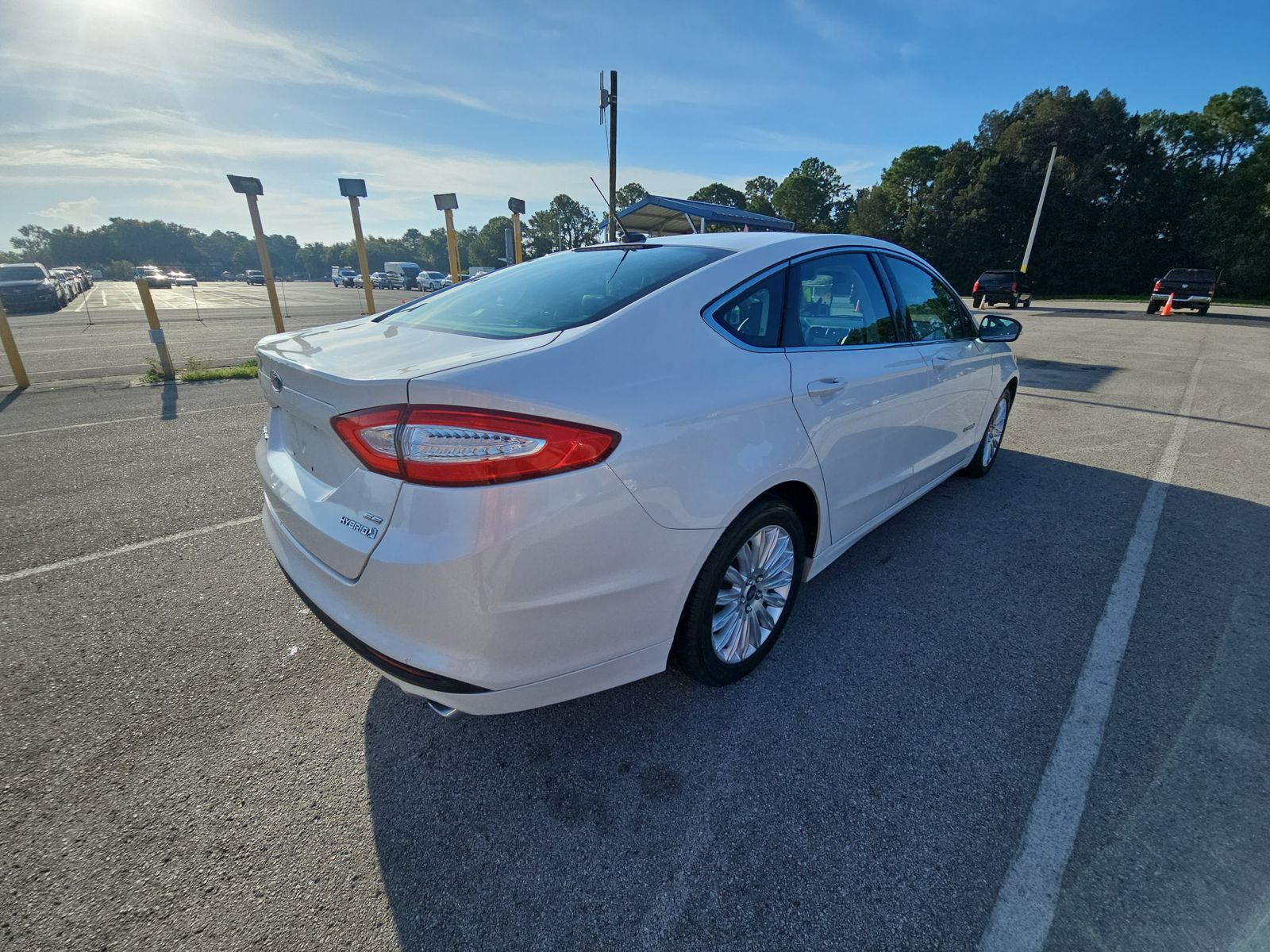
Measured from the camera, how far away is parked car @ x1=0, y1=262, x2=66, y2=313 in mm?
20781

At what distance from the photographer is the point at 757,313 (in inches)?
87.7

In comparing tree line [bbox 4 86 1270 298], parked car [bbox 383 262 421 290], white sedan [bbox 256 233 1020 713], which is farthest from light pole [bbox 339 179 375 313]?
tree line [bbox 4 86 1270 298]

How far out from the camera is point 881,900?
152 centimetres

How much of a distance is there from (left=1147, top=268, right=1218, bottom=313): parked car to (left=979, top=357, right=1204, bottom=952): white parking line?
91.0ft

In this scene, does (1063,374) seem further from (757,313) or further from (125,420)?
(125,420)

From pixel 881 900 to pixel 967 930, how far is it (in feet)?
0.67

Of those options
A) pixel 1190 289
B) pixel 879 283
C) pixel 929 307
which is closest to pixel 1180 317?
pixel 1190 289

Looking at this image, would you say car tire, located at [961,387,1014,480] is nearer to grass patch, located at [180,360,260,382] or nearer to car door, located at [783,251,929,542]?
car door, located at [783,251,929,542]

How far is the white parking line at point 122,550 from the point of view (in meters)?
3.02

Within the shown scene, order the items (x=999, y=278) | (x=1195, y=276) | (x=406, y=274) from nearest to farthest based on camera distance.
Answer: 1. (x=1195, y=276)
2. (x=999, y=278)
3. (x=406, y=274)

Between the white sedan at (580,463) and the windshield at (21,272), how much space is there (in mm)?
28998

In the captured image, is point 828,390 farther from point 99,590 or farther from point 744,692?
point 99,590

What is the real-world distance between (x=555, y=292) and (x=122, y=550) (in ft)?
9.74

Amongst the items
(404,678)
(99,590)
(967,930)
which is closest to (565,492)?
(404,678)
